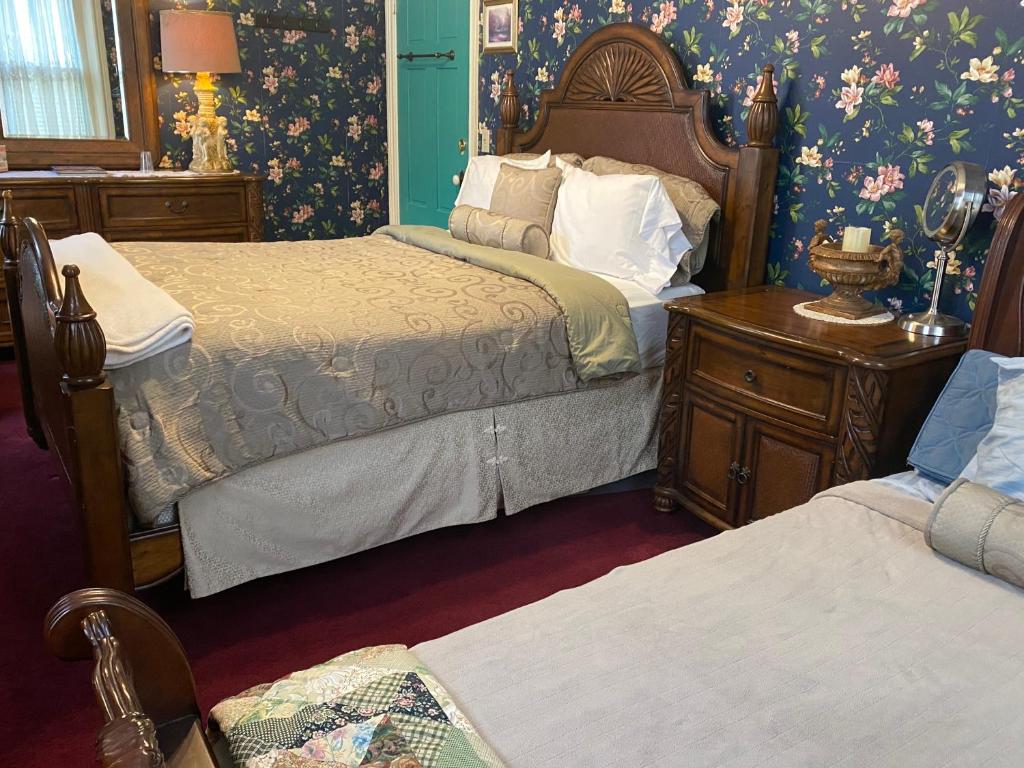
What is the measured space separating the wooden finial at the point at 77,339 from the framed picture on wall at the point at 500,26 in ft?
8.92

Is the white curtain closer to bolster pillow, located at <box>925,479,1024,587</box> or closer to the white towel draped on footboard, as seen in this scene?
the white towel draped on footboard

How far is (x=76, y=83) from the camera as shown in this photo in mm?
4098

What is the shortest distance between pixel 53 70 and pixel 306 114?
125 cm

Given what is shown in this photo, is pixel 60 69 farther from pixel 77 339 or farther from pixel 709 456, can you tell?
pixel 709 456

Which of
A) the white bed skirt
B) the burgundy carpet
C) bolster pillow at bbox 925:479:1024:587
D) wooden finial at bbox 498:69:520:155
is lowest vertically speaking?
the burgundy carpet

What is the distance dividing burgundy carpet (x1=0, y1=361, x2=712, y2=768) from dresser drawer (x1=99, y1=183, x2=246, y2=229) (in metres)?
1.57

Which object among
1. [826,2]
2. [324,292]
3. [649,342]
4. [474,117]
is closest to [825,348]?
[649,342]

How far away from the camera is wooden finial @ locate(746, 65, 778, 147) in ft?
8.43

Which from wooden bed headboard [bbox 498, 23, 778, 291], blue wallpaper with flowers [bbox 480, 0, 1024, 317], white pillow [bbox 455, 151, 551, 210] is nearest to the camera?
blue wallpaper with flowers [bbox 480, 0, 1024, 317]

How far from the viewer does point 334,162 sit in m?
4.88

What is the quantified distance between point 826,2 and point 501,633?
2169mm

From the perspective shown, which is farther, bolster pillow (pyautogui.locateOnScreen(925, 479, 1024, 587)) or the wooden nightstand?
the wooden nightstand

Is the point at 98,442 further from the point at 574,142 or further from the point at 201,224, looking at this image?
the point at 201,224

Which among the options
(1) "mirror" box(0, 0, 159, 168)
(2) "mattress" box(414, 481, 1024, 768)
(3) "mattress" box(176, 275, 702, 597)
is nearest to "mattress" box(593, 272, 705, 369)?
(3) "mattress" box(176, 275, 702, 597)
